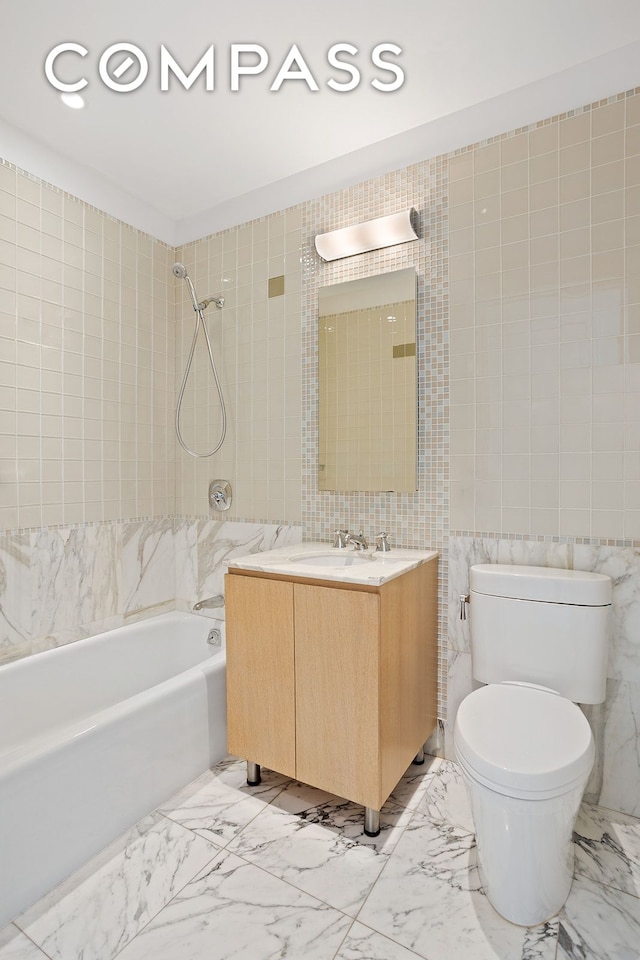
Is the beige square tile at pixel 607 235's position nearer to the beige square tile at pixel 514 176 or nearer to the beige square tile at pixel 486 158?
the beige square tile at pixel 514 176

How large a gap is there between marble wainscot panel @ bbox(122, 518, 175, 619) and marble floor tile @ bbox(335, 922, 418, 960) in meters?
1.71

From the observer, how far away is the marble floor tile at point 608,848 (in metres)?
1.42

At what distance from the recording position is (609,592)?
64.2 inches

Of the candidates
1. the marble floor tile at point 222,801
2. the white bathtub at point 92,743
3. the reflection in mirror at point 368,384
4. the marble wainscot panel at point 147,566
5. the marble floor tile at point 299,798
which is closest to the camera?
the white bathtub at point 92,743

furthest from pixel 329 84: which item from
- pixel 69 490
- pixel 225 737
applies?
pixel 225 737

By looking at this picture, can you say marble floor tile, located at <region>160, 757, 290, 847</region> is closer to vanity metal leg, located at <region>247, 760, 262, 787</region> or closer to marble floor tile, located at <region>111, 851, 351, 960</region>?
vanity metal leg, located at <region>247, 760, 262, 787</region>

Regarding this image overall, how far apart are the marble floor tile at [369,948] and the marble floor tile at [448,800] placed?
0.50 m

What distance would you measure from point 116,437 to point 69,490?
0.37m

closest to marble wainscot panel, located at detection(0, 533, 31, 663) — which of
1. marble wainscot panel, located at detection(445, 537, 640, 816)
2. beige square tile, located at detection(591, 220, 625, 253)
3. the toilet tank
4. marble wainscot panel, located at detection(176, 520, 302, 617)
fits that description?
marble wainscot panel, located at detection(176, 520, 302, 617)

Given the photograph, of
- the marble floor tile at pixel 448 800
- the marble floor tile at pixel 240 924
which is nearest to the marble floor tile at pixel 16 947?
the marble floor tile at pixel 240 924

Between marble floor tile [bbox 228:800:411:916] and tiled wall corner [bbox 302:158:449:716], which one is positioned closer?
marble floor tile [bbox 228:800:411:916]

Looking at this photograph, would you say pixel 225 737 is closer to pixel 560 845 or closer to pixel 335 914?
pixel 335 914

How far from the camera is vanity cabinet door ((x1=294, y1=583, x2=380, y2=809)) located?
1.54 meters

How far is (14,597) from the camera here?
6.68 feet
